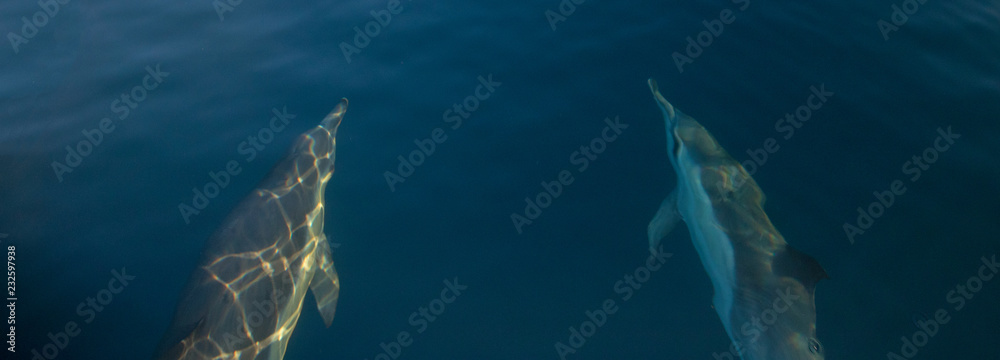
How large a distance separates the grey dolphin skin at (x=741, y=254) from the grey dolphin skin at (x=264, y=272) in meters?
4.10

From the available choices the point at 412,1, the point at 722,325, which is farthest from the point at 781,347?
the point at 412,1

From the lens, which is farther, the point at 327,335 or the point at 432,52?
the point at 432,52

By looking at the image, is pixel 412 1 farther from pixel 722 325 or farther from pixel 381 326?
pixel 722 325

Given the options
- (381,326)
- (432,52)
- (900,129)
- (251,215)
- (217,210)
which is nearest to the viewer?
(251,215)

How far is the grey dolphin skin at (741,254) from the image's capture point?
4.91 m

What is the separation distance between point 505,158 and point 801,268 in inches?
149

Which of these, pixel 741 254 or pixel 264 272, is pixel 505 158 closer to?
pixel 741 254

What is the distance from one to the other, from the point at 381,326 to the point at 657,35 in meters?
6.38

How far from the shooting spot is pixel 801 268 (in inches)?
199

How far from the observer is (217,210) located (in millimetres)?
6637

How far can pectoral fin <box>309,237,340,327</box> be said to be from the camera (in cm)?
581

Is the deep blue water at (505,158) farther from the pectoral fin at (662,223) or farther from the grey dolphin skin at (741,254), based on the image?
the grey dolphin skin at (741,254)

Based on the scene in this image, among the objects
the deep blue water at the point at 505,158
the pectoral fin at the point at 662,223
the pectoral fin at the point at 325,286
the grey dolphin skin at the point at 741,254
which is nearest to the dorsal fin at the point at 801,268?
the grey dolphin skin at the point at 741,254

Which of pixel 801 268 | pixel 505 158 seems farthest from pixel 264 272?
pixel 801 268
